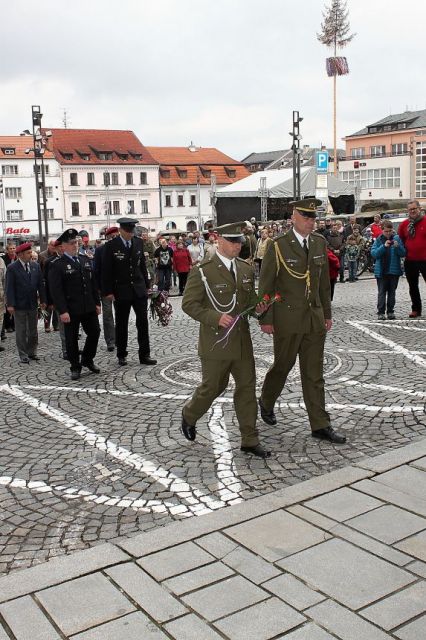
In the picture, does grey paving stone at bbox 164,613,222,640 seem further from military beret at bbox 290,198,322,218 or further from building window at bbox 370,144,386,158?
building window at bbox 370,144,386,158

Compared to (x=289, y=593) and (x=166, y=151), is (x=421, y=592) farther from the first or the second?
(x=166, y=151)

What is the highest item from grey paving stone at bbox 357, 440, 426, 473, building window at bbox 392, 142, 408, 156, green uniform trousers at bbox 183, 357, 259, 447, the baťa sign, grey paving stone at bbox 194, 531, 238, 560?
building window at bbox 392, 142, 408, 156

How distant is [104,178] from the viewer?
258ft

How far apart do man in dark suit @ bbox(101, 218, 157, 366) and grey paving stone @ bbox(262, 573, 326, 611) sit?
5.68 m

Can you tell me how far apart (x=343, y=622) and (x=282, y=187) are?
1164 inches

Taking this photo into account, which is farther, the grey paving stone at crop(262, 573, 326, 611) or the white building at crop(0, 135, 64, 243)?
the white building at crop(0, 135, 64, 243)

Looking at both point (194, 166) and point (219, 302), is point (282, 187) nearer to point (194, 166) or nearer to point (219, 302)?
point (219, 302)

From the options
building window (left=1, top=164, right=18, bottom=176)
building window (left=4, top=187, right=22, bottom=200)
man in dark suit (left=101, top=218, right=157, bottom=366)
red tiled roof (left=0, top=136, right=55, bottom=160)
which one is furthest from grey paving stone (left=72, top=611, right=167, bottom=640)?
building window (left=1, top=164, right=18, bottom=176)

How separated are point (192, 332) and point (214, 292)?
19.8 ft

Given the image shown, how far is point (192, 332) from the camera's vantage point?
11.5 m

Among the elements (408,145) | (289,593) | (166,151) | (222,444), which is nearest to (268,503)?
(289,593)

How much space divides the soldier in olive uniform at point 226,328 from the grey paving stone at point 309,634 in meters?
2.34

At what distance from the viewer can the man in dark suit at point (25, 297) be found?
10008mm

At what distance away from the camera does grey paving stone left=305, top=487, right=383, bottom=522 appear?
4.21 metres
